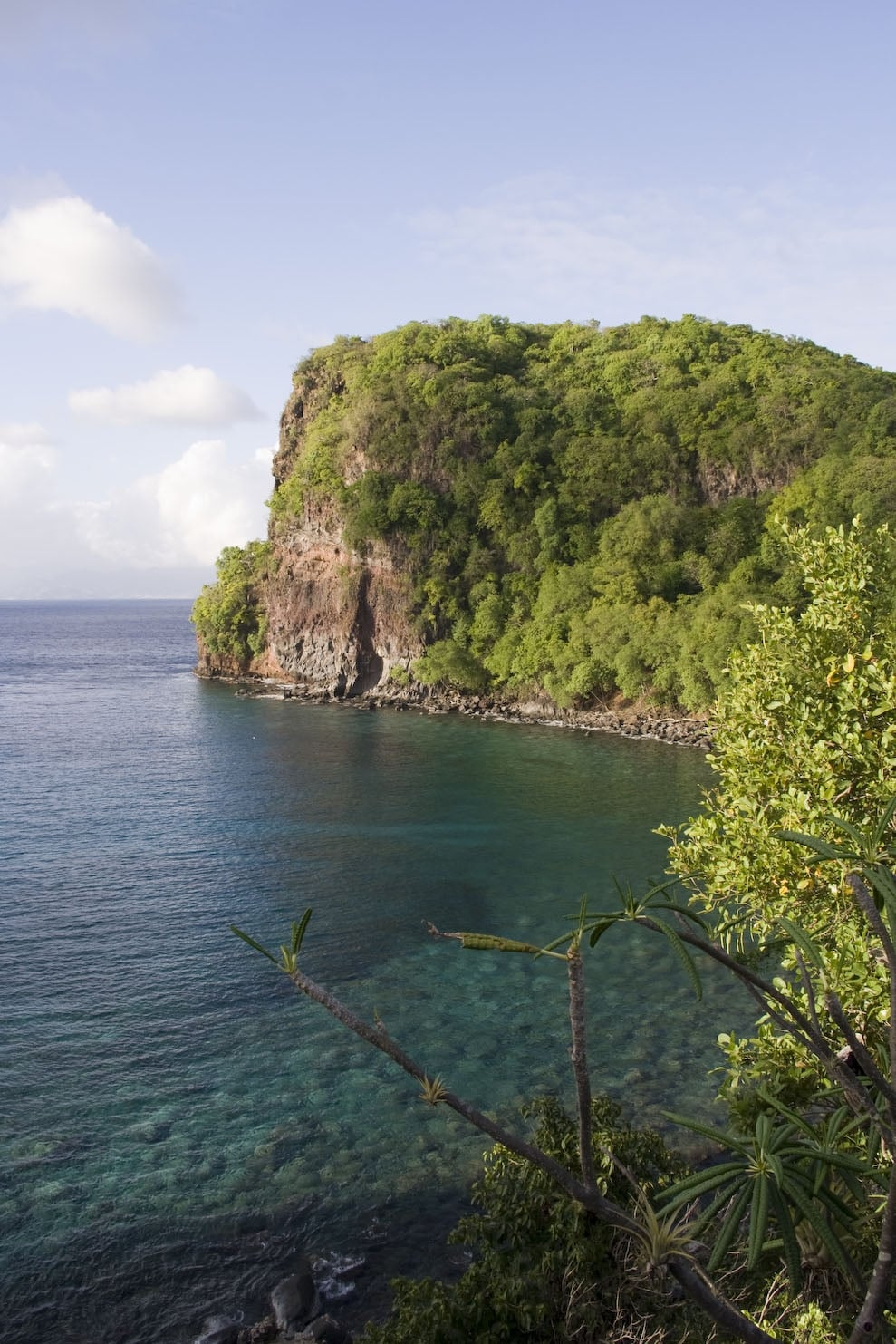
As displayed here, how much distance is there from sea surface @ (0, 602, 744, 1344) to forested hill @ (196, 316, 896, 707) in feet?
60.7

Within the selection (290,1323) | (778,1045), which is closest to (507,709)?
(290,1323)

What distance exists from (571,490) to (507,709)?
65.8 feet

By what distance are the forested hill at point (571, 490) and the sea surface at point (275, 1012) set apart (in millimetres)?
18500

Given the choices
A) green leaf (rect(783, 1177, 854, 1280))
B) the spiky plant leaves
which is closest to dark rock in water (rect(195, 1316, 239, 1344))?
green leaf (rect(783, 1177, 854, 1280))

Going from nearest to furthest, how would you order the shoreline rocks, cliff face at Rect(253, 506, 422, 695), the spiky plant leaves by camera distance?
the spiky plant leaves, the shoreline rocks, cliff face at Rect(253, 506, 422, 695)

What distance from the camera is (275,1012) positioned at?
2519 centimetres

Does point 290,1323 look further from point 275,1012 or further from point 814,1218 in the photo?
point 814,1218

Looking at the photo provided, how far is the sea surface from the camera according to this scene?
Answer: 1659 centimetres

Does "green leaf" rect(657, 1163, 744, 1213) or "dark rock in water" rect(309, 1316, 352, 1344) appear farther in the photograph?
"dark rock in water" rect(309, 1316, 352, 1344)

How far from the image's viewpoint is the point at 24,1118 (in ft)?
65.9

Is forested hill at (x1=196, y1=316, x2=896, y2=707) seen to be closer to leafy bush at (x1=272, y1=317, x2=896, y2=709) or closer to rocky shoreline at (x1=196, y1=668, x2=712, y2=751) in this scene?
leafy bush at (x1=272, y1=317, x2=896, y2=709)

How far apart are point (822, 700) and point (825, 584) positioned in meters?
1.64

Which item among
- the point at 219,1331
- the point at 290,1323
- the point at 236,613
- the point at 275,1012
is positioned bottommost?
the point at 219,1331

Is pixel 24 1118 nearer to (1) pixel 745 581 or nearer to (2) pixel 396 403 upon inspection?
(1) pixel 745 581
